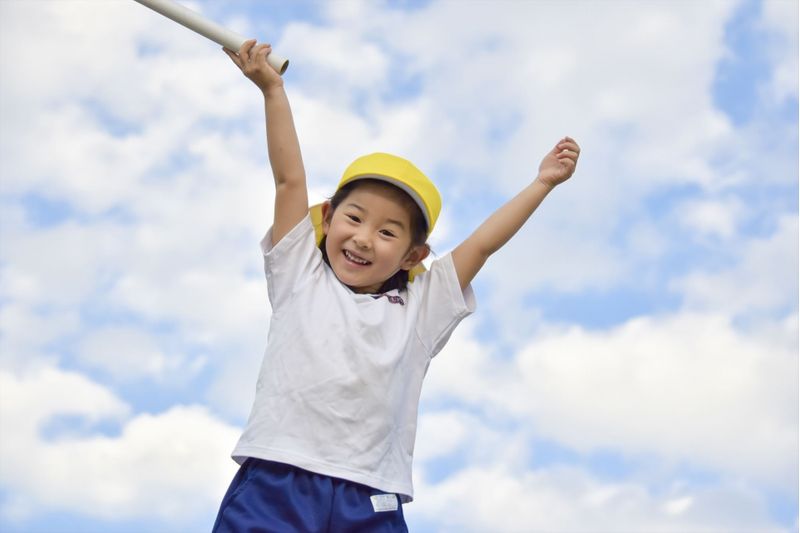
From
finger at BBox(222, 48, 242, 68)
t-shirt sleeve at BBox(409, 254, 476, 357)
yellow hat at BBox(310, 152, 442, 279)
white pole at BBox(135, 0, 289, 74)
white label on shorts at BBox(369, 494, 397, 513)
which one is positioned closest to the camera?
white label on shorts at BBox(369, 494, 397, 513)

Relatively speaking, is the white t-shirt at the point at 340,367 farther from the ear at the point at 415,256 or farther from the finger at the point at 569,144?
the finger at the point at 569,144

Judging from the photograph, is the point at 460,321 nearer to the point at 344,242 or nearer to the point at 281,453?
the point at 344,242

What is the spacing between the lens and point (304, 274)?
4.36 m

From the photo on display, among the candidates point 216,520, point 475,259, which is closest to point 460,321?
point 475,259

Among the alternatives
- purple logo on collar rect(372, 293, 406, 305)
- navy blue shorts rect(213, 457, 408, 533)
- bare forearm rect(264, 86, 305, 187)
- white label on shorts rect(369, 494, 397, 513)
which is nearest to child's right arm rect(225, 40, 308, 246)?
bare forearm rect(264, 86, 305, 187)

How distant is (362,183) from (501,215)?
26.2 inches

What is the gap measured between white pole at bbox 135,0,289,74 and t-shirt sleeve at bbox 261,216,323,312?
71 cm

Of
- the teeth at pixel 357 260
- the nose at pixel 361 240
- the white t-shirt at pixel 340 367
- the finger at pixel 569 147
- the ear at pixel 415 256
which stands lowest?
the white t-shirt at pixel 340 367

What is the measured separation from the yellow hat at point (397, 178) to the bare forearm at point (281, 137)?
0.30 metres

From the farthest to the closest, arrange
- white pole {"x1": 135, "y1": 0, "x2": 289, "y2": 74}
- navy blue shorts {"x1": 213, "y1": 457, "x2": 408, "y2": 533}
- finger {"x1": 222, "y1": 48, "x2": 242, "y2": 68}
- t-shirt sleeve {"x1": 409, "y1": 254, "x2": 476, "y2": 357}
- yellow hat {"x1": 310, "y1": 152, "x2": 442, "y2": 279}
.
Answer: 1. t-shirt sleeve {"x1": 409, "y1": 254, "x2": 476, "y2": 357}
2. yellow hat {"x1": 310, "y1": 152, "x2": 442, "y2": 279}
3. finger {"x1": 222, "y1": 48, "x2": 242, "y2": 68}
4. white pole {"x1": 135, "y1": 0, "x2": 289, "y2": 74}
5. navy blue shorts {"x1": 213, "y1": 457, "x2": 408, "y2": 533}

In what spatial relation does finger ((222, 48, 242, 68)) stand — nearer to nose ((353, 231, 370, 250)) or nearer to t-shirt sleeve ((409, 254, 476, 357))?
nose ((353, 231, 370, 250))

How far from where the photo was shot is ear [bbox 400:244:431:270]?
4539 mm

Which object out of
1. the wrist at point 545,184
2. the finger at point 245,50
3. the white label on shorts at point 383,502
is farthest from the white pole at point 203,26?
the white label on shorts at point 383,502

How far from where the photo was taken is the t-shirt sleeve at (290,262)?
4344 mm
